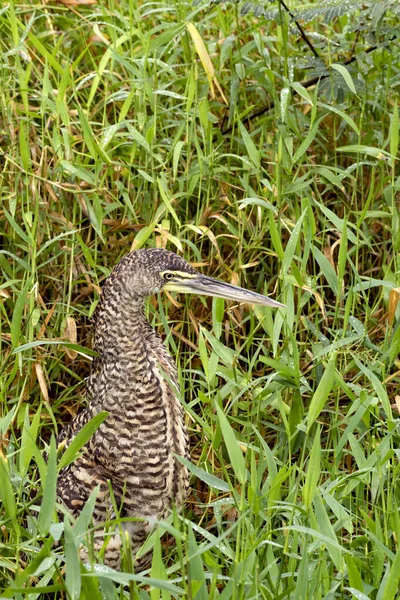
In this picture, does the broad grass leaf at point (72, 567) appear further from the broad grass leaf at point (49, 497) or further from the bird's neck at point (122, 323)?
the bird's neck at point (122, 323)

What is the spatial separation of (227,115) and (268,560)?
239 centimetres

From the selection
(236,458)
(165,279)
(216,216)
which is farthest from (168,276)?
(236,458)

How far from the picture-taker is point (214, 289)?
3.64 m

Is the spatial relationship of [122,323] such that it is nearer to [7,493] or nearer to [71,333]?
[71,333]

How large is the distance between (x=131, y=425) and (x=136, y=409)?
0.05 metres

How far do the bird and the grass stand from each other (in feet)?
0.40

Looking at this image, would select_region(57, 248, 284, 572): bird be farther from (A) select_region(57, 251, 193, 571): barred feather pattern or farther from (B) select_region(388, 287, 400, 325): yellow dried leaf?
(B) select_region(388, 287, 400, 325): yellow dried leaf

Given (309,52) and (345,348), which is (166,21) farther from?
(345,348)

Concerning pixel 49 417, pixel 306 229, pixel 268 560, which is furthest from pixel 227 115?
pixel 268 560

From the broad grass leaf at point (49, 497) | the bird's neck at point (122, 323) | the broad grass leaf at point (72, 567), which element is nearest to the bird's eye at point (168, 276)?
the bird's neck at point (122, 323)

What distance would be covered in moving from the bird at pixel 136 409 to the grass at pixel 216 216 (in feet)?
0.40

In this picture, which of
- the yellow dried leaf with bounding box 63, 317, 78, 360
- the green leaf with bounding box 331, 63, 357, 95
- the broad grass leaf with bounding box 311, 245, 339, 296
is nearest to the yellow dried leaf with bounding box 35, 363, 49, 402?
the yellow dried leaf with bounding box 63, 317, 78, 360

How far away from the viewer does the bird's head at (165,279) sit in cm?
363

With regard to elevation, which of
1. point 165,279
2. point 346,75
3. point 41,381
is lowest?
point 41,381
